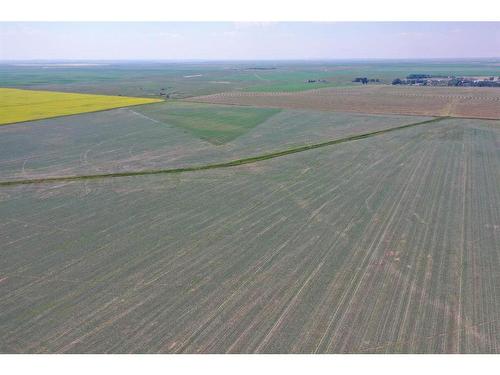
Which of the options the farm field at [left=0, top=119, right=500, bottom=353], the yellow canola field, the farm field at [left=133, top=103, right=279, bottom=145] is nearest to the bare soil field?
the farm field at [left=133, top=103, right=279, bottom=145]

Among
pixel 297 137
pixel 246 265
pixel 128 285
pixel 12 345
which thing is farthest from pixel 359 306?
pixel 297 137

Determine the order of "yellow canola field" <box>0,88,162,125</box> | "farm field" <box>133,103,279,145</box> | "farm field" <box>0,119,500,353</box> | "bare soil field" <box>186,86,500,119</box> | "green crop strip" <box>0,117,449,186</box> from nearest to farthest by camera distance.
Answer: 1. "farm field" <box>0,119,500,353</box>
2. "green crop strip" <box>0,117,449,186</box>
3. "farm field" <box>133,103,279,145</box>
4. "yellow canola field" <box>0,88,162,125</box>
5. "bare soil field" <box>186,86,500,119</box>

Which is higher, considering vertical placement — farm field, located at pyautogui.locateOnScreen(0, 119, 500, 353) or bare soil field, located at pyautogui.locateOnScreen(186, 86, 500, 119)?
bare soil field, located at pyautogui.locateOnScreen(186, 86, 500, 119)

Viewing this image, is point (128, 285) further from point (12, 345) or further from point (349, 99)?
point (349, 99)

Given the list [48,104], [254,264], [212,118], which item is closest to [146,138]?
[212,118]

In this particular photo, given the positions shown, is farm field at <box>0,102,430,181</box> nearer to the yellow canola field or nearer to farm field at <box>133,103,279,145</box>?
farm field at <box>133,103,279,145</box>

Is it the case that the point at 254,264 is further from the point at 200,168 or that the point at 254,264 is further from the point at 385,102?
the point at 385,102

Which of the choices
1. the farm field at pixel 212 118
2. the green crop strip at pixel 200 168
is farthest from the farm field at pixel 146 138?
the green crop strip at pixel 200 168
